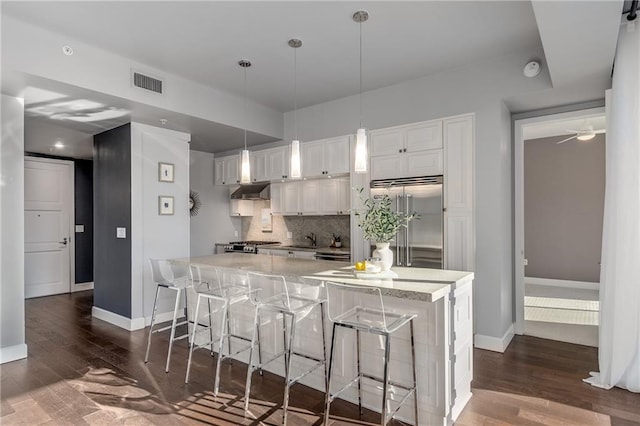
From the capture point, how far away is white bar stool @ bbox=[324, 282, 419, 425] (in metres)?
2.16

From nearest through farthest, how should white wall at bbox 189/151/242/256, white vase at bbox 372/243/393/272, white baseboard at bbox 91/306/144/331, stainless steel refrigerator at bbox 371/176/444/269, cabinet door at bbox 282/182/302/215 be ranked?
white vase at bbox 372/243/393/272 → stainless steel refrigerator at bbox 371/176/444/269 → white baseboard at bbox 91/306/144/331 → cabinet door at bbox 282/182/302/215 → white wall at bbox 189/151/242/256

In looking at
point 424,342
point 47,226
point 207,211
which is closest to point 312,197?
point 207,211

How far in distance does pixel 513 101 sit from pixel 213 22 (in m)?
3.08

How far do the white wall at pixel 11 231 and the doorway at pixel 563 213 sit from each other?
6195 millimetres

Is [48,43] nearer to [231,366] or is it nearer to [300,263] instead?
[300,263]

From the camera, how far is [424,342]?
235 cm

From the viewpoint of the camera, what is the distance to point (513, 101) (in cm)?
381

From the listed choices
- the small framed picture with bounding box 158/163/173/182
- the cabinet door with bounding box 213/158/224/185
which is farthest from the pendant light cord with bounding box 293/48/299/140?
the small framed picture with bounding box 158/163/173/182

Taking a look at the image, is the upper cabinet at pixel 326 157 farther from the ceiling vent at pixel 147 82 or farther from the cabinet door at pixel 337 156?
the ceiling vent at pixel 147 82

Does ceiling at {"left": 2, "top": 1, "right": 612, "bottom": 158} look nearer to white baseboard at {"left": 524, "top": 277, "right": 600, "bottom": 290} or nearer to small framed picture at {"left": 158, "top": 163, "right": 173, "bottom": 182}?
small framed picture at {"left": 158, "top": 163, "right": 173, "bottom": 182}

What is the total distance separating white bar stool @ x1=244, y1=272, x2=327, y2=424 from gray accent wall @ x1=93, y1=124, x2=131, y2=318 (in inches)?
91.7

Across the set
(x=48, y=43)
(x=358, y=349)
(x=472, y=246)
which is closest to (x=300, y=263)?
(x=358, y=349)

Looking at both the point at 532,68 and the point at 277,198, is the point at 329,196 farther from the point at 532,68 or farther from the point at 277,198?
the point at 532,68

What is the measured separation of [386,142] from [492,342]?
2.50 m
